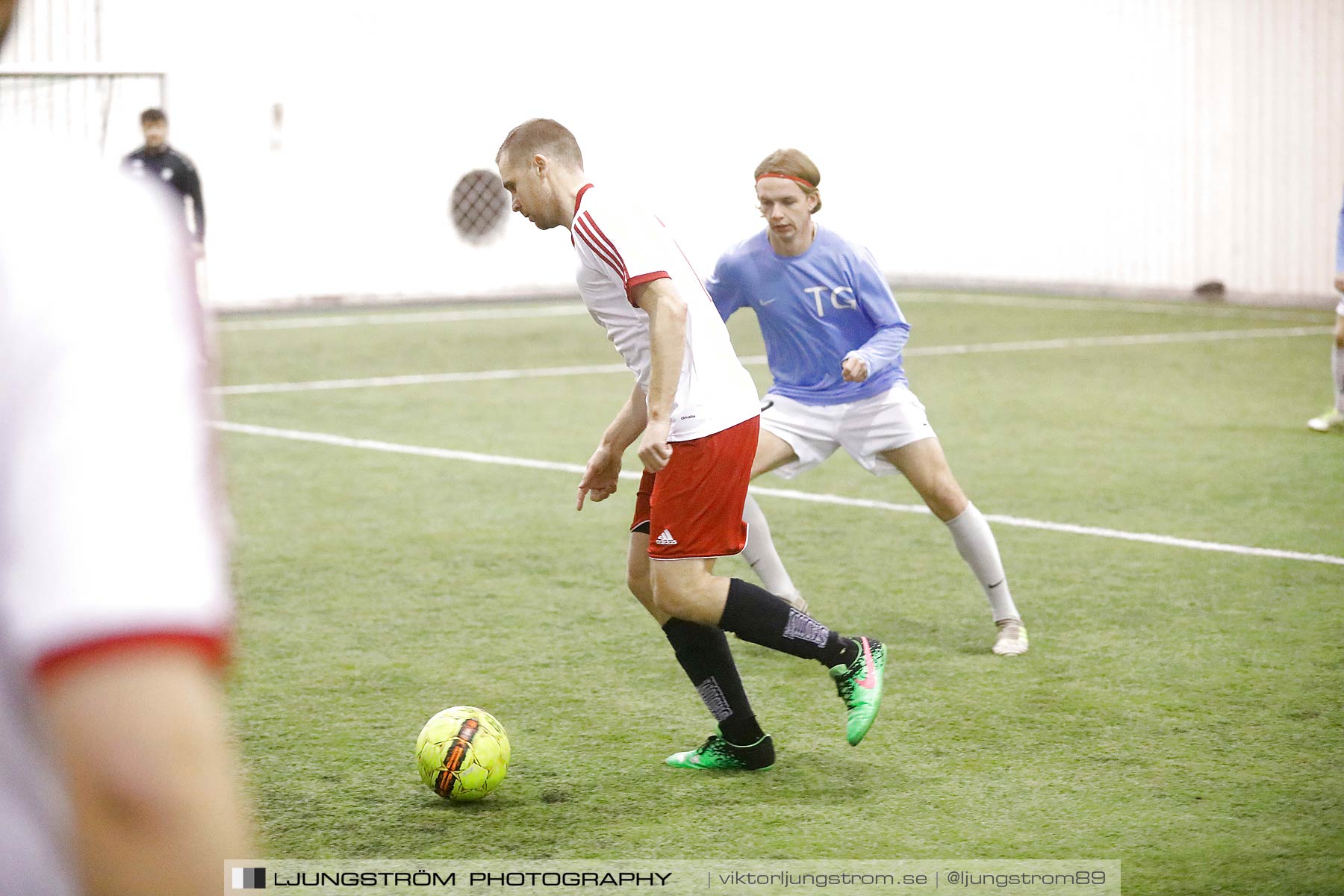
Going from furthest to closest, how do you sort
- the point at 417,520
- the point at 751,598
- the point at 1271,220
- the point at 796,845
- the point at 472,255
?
the point at 472,255, the point at 1271,220, the point at 417,520, the point at 751,598, the point at 796,845

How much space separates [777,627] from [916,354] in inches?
410

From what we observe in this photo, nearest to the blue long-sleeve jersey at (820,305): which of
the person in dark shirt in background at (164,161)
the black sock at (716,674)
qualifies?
the black sock at (716,674)

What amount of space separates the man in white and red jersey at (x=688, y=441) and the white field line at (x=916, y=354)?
8.00 metres

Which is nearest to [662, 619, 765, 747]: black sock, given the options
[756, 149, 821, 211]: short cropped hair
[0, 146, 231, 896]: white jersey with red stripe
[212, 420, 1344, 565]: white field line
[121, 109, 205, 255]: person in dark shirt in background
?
[756, 149, 821, 211]: short cropped hair

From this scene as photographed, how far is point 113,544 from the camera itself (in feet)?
2.12

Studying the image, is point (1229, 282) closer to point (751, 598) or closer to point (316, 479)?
point (316, 479)

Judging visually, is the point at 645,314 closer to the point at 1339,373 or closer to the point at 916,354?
the point at 1339,373

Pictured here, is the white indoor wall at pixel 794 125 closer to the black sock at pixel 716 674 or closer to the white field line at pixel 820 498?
the white field line at pixel 820 498

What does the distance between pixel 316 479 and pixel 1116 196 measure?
1427 centimetres

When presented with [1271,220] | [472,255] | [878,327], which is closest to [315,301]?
[472,255]

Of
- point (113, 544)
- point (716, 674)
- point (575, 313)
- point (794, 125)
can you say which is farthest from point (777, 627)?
point (794, 125)

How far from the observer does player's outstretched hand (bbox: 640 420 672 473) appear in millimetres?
3768

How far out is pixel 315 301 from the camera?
755 inches

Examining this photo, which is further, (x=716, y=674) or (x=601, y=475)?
(x=601, y=475)
